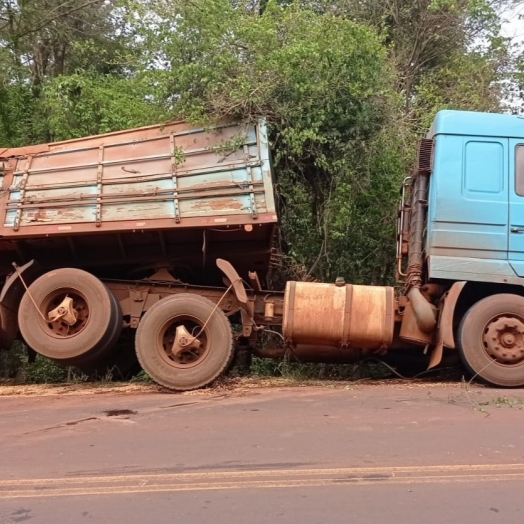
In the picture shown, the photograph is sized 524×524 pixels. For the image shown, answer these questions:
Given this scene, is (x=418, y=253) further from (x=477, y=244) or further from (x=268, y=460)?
(x=268, y=460)

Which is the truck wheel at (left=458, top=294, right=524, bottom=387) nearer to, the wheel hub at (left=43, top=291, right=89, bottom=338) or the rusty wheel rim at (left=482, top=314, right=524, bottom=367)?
the rusty wheel rim at (left=482, top=314, right=524, bottom=367)

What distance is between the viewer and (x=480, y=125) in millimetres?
7375

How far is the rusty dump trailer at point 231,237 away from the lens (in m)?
7.24

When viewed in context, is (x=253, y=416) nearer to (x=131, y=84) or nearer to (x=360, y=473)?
(x=360, y=473)

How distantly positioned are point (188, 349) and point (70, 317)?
1.42m

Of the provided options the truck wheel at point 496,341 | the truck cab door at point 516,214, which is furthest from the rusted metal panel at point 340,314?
the truck cab door at point 516,214

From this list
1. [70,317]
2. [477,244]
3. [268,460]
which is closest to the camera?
[268,460]

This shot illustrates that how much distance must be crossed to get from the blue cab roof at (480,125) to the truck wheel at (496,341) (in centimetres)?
190

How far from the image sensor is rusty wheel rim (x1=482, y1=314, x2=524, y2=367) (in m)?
7.14

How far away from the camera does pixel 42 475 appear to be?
13.6 feet

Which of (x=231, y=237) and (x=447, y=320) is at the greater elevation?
(x=231, y=237)

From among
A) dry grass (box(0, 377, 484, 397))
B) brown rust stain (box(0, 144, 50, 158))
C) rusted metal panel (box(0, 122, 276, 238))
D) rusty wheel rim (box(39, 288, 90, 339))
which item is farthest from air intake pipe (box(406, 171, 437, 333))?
brown rust stain (box(0, 144, 50, 158))

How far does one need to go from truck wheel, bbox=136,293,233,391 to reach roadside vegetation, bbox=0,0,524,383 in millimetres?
1833

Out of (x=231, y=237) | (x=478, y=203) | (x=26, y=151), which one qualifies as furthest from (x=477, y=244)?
(x=26, y=151)
